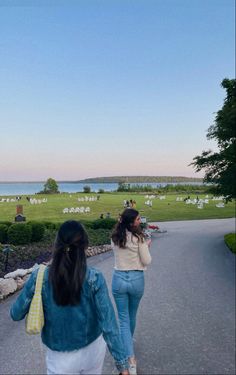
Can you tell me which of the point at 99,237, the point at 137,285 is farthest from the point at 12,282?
the point at 99,237

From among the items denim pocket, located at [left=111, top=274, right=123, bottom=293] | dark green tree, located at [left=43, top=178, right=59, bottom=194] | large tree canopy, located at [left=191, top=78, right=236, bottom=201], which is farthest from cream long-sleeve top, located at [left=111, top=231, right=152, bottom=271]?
large tree canopy, located at [left=191, top=78, right=236, bottom=201]

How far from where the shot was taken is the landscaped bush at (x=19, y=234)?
1021 cm

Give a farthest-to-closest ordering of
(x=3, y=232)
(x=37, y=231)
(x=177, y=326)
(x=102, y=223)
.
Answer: (x=102, y=223) < (x=37, y=231) < (x=3, y=232) < (x=177, y=326)

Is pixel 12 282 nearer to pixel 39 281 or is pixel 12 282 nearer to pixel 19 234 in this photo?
pixel 19 234

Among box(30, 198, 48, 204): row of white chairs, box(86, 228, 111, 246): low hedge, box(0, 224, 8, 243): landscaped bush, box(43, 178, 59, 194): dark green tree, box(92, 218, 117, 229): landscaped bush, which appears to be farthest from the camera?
box(92, 218, 117, 229): landscaped bush

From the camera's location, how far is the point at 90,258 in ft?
38.3

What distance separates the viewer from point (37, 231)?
424 inches

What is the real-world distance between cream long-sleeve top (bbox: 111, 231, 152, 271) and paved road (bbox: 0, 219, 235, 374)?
1.50 metres

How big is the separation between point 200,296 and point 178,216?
15.5 m

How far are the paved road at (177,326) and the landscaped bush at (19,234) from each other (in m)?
2.34

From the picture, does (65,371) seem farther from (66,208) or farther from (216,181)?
(216,181)

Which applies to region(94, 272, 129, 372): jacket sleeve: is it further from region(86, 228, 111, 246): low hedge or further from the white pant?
region(86, 228, 111, 246): low hedge

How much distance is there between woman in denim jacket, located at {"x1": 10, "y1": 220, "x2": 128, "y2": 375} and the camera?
2424 mm

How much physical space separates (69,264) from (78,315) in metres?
0.40
